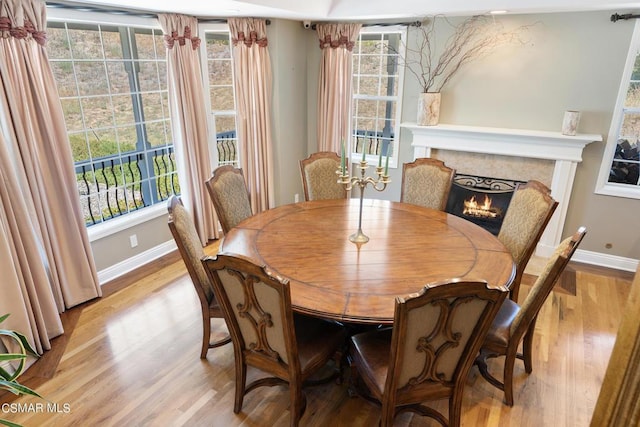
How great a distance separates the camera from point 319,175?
12.1ft

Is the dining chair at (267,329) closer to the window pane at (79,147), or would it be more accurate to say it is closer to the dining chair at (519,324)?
the dining chair at (519,324)

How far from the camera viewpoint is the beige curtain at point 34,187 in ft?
8.15

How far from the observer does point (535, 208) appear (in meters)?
2.59

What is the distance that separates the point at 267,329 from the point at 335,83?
3462 millimetres

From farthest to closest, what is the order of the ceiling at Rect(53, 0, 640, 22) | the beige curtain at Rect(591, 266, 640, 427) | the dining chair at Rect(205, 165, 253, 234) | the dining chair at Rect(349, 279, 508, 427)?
the ceiling at Rect(53, 0, 640, 22) → the dining chair at Rect(205, 165, 253, 234) → the dining chair at Rect(349, 279, 508, 427) → the beige curtain at Rect(591, 266, 640, 427)

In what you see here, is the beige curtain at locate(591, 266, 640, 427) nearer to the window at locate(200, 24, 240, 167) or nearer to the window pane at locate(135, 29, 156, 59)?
the window pane at locate(135, 29, 156, 59)

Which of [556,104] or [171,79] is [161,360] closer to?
[171,79]

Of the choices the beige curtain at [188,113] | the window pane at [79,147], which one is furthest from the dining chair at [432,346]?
the window pane at [79,147]

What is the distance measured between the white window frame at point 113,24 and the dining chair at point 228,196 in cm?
121

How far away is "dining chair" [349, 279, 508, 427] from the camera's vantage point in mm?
1508

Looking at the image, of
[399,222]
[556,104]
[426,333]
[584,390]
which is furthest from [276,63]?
[584,390]

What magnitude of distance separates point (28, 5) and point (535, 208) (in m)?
3.58

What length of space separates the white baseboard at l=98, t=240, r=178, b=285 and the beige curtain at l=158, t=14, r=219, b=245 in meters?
0.39

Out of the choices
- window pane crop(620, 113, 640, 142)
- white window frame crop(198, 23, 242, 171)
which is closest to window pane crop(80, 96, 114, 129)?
white window frame crop(198, 23, 242, 171)
